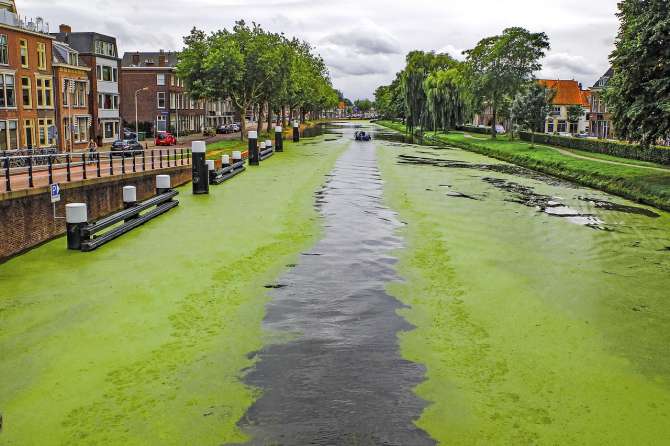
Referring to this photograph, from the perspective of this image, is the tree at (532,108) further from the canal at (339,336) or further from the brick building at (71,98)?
the canal at (339,336)

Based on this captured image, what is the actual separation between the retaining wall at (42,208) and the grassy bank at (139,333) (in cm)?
72

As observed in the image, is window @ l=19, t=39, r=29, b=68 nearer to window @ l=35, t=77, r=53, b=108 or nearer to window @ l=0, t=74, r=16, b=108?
window @ l=35, t=77, r=53, b=108

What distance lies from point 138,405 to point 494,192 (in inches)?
1203

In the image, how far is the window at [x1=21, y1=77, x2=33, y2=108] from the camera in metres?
52.8

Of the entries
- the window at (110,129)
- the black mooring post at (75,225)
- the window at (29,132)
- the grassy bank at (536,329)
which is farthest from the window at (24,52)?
the grassy bank at (536,329)

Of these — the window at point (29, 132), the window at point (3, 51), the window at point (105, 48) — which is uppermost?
the window at point (105, 48)

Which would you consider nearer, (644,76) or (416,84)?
(644,76)

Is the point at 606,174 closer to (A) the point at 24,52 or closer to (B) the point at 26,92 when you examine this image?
(B) the point at 26,92

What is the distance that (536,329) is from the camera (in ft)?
45.4

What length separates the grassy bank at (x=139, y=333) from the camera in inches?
373

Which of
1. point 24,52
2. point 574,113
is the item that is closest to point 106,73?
point 24,52

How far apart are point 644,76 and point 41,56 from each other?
4662 centimetres

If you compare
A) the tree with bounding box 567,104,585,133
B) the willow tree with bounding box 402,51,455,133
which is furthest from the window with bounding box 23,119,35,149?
the tree with bounding box 567,104,585,133

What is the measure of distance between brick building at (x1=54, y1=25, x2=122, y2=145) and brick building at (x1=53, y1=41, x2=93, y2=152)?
94.5 inches
